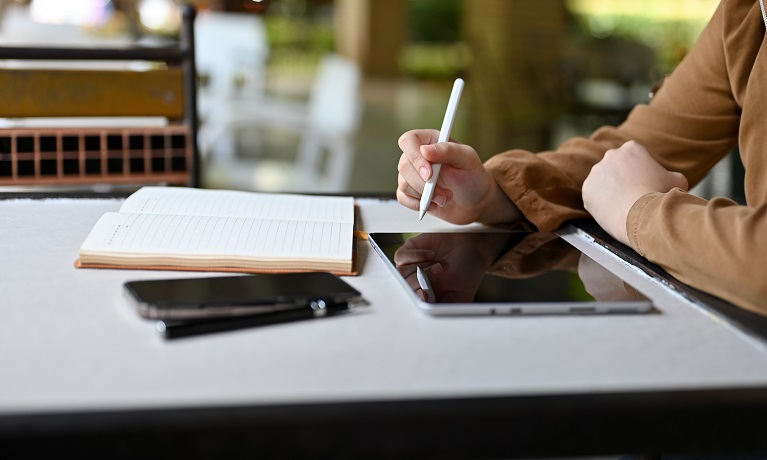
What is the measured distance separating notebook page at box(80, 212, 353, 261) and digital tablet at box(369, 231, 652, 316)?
52 mm

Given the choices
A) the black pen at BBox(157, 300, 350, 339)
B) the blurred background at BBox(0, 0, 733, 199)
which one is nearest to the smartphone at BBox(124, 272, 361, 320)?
the black pen at BBox(157, 300, 350, 339)

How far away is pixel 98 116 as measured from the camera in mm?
1239

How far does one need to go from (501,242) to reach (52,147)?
68 cm

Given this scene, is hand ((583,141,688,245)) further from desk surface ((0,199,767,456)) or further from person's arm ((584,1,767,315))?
desk surface ((0,199,767,456))

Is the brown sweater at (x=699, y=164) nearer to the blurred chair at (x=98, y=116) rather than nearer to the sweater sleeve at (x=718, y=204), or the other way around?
the sweater sleeve at (x=718, y=204)

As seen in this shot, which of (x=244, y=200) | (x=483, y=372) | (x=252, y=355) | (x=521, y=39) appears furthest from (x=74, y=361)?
(x=521, y=39)

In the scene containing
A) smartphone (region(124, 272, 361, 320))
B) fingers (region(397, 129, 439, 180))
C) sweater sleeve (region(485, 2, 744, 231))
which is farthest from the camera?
sweater sleeve (region(485, 2, 744, 231))

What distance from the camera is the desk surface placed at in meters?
0.44

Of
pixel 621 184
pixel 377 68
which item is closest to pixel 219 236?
pixel 621 184

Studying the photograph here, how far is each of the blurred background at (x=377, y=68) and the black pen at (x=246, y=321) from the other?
1.16m

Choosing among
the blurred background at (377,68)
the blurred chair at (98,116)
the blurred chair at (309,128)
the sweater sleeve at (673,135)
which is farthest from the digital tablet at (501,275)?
the blurred chair at (309,128)

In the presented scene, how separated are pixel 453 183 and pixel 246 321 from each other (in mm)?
364

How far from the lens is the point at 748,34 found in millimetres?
922

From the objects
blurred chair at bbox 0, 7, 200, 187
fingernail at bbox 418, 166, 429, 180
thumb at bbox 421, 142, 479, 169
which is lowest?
blurred chair at bbox 0, 7, 200, 187
